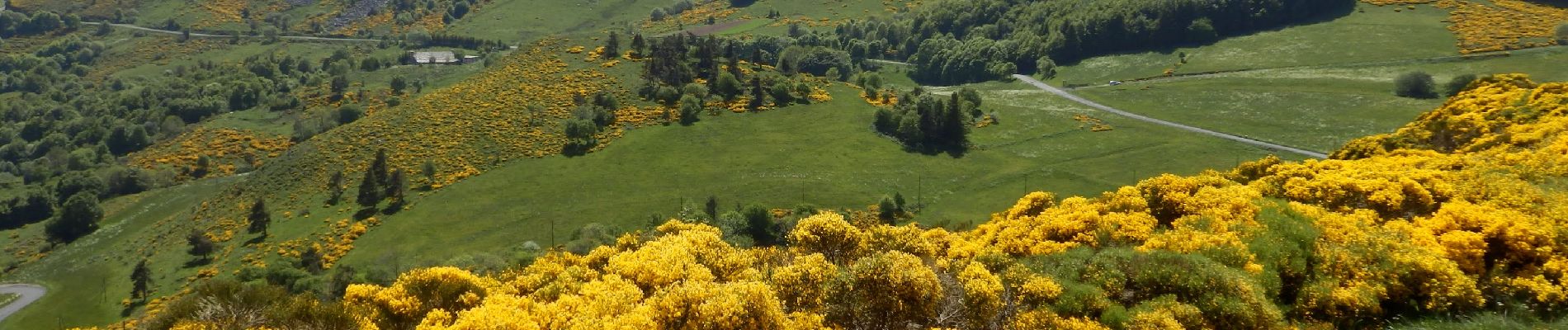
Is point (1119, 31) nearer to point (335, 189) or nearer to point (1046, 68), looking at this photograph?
point (1046, 68)

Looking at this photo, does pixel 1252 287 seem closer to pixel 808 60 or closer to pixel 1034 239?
pixel 1034 239

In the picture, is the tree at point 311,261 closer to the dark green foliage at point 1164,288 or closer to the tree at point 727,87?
the tree at point 727,87

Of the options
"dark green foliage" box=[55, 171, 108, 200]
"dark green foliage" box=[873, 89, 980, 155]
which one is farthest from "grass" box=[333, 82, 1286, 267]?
"dark green foliage" box=[55, 171, 108, 200]

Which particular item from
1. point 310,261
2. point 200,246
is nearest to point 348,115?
point 200,246

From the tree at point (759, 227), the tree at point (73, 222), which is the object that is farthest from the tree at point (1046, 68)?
the tree at point (73, 222)

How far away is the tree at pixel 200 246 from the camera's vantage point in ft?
301

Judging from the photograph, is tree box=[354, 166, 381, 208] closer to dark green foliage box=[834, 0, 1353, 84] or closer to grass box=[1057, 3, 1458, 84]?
dark green foliage box=[834, 0, 1353, 84]

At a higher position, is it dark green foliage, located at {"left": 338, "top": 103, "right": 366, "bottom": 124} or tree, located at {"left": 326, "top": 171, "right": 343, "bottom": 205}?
dark green foliage, located at {"left": 338, "top": 103, "right": 366, "bottom": 124}

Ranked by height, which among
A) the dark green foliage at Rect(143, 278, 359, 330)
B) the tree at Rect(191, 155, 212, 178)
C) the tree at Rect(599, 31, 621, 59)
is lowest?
the tree at Rect(191, 155, 212, 178)

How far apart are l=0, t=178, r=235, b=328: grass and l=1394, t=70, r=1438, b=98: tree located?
181 meters

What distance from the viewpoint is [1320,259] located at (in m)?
28.5

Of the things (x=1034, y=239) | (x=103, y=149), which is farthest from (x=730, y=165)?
(x=103, y=149)

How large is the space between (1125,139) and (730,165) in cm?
6504

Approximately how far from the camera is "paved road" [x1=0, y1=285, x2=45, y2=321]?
91.0 metres
